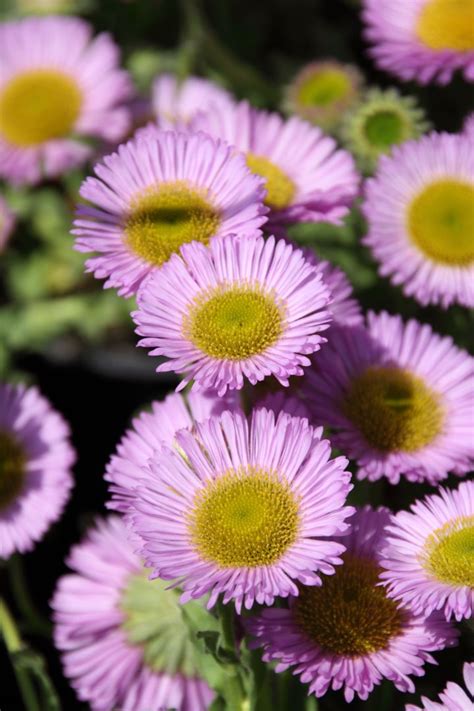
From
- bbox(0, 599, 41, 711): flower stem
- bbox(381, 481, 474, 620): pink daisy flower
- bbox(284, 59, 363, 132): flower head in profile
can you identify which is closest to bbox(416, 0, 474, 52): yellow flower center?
bbox(284, 59, 363, 132): flower head in profile

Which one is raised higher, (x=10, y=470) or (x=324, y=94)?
(x=324, y=94)

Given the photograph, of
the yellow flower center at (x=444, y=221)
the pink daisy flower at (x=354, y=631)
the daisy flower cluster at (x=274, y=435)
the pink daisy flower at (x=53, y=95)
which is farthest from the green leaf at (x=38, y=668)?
the pink daisy flower at (x=53, y=95)

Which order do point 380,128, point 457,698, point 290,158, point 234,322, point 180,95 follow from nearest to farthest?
point 457,698 → point 234,322 → point 290,158 → point 380,128 → point 180,95

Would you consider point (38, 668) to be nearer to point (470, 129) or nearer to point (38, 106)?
point (470, 129)

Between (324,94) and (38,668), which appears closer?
(38,668)

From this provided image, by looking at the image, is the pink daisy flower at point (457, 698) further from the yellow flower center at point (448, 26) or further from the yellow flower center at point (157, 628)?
the yellow flower center at point (448, 26)

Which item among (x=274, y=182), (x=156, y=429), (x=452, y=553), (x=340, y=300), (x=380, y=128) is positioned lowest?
(x=452, y=553)

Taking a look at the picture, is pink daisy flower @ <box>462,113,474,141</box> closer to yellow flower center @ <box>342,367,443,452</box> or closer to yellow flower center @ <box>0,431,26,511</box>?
yellow flower center @ <box>342,367,443,452</box>

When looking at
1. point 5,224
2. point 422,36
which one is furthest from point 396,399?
point 5,224

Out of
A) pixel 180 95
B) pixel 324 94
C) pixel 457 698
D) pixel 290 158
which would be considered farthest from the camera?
pixel 180 95
